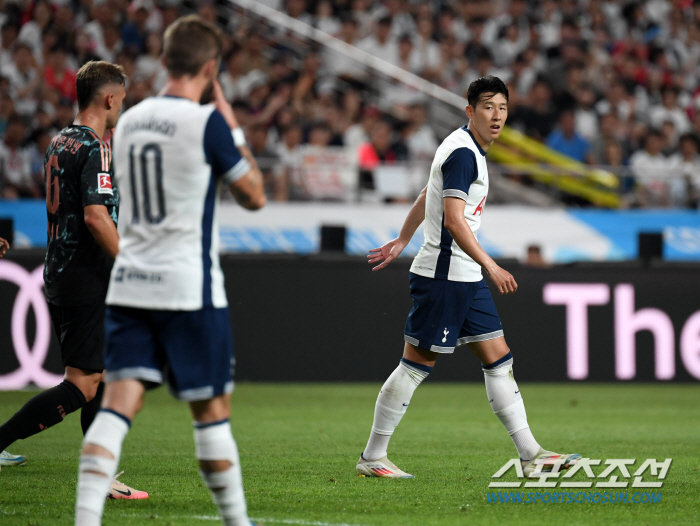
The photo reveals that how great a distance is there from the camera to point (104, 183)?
5027mm

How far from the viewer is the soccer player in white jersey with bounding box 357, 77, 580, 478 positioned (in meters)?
5.61

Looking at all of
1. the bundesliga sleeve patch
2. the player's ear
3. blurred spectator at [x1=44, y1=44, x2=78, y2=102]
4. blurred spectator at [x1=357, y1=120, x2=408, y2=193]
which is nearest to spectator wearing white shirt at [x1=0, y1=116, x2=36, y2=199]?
blurred spectator at [x1=44, y1=44, x2=78, y2=102]

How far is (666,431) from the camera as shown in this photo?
789 cm

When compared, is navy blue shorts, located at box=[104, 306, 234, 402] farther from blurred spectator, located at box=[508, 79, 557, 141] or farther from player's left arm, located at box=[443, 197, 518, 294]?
blurred spectator, located at box=[508, 79, 557, 141]

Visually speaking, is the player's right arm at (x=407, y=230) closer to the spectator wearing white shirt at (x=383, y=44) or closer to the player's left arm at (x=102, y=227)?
the player's left arm at (x=102, y=227)

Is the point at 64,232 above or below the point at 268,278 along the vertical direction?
above

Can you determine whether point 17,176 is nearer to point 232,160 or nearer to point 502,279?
point 502,279

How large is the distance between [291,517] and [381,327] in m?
6.92

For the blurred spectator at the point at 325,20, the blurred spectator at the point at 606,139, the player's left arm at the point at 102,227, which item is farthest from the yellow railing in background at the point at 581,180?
the player's left arm at the point at 102,227

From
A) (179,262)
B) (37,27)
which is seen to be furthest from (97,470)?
(37,27)

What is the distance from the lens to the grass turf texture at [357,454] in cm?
464

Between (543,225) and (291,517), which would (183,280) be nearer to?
(291,517)

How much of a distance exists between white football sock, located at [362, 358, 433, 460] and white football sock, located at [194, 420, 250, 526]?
207 centimetres

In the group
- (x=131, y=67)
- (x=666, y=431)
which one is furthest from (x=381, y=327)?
(x=131, y=67)
